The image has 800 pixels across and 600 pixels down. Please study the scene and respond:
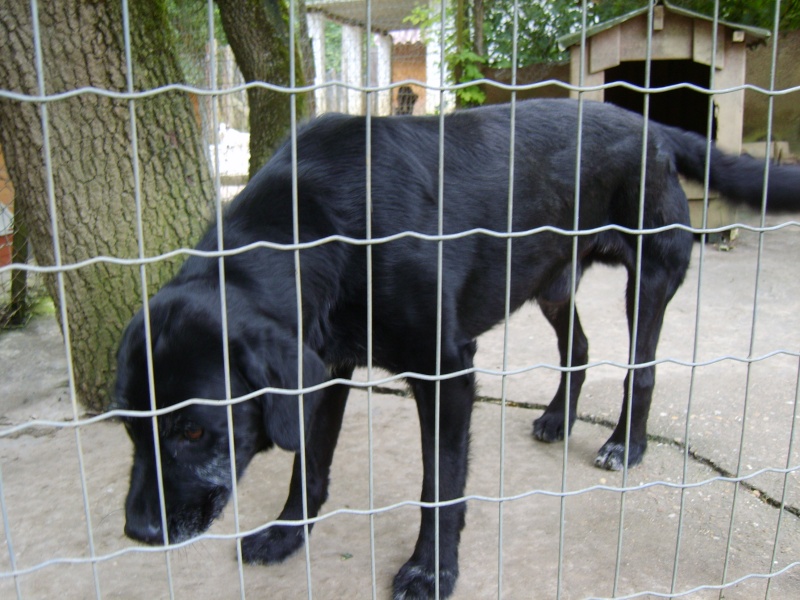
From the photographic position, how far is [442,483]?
217 cm

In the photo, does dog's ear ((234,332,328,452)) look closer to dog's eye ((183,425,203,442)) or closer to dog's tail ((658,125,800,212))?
dog's eye ((183,425,203,442))

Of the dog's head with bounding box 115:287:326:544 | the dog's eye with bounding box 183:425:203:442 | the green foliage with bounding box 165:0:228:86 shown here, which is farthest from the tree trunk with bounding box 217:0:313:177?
the dog's eye with bounding box 183:425:203:442

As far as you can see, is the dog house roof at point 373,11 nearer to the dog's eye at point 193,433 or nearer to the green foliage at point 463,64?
the green foliage at point 463,64

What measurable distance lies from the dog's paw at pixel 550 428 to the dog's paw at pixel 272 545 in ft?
3.69

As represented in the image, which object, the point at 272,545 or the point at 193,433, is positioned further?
the point at 272,545

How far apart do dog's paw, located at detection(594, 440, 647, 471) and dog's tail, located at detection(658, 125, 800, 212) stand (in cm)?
98

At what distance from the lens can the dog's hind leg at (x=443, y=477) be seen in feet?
7.04

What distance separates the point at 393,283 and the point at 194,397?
1.95 feet

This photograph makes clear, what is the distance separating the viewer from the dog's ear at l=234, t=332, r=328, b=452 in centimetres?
176

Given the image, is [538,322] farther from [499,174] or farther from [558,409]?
[499,174]

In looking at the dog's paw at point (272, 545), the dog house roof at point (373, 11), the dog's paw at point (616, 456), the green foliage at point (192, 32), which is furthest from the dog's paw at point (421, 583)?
the dog house roof at point (373, 11)

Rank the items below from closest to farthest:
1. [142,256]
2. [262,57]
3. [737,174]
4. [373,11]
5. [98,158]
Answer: [142,256], [737,174], [98,158], [262,57], [373,11]

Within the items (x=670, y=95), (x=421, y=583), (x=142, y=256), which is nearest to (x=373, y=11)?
(x=670, y=95)

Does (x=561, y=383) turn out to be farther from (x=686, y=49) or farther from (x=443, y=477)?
(x=686, y=49)
